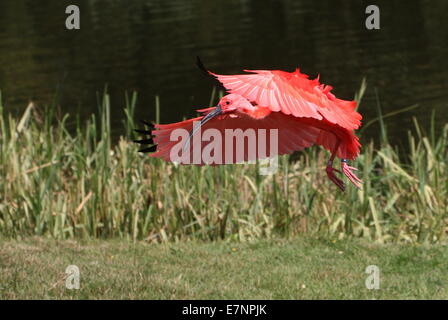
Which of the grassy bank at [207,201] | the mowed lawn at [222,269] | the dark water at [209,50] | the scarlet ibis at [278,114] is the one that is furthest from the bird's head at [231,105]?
the dark water at [209,50]

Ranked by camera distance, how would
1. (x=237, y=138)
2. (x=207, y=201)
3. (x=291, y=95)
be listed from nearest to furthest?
(x=291, y=95) → (x=237, y=138) → (x=207, y=201)

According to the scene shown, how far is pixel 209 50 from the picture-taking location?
2034cm

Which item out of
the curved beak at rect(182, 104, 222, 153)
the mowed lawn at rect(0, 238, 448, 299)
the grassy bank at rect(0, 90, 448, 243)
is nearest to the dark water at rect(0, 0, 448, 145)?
the grassy bank at rect(0, 90, 448, 243)

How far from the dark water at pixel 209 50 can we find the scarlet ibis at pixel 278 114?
10474 millimetres

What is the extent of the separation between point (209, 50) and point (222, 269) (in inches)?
563

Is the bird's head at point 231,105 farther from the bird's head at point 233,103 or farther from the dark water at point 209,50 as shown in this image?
the dark water at point 209,50

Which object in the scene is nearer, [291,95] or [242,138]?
[291,95]

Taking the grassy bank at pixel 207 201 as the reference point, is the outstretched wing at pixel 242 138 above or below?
above

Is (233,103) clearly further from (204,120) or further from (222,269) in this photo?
(222,269)

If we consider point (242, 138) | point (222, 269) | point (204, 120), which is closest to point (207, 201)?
point (222, 269)

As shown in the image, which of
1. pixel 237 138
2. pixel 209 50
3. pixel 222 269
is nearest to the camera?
pixel 237 138

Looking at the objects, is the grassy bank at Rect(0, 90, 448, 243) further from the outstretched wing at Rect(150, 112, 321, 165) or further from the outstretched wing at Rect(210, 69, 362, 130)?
the outstretched wing at Rect(210, 69, 362, 130)

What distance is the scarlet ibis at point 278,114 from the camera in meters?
2.23

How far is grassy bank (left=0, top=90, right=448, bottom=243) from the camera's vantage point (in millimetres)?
7754
